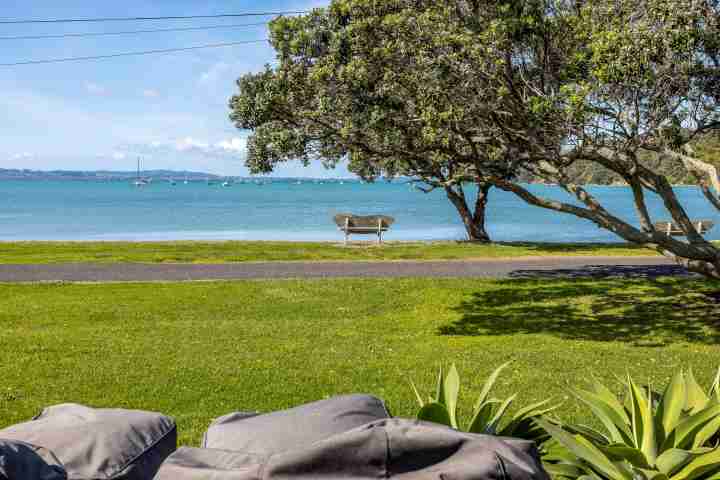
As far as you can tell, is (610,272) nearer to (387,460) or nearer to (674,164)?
(674,164)

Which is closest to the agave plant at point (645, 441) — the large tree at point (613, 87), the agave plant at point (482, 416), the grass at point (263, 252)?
the agave plant at point (482, 416)

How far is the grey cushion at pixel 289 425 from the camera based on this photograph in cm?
266

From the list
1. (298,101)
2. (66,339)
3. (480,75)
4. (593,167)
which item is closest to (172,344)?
(66,339)

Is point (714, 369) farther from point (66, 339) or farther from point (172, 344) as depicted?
point (66, 339)

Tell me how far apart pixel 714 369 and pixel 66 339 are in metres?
9.86

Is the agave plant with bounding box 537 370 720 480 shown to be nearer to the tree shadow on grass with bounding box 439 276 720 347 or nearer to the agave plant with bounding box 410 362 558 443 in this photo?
→ the agave plant with bounding box 410 362 558 443

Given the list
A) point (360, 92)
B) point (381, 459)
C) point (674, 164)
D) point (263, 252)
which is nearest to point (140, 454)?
point (381, 459)

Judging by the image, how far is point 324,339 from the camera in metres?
12.1

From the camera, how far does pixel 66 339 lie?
11.8 metres

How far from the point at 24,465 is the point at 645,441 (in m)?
2.65

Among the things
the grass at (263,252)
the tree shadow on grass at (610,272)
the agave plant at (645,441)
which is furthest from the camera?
the grass at (263,252)

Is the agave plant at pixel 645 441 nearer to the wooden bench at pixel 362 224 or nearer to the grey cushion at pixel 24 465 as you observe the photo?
the grey cushion at pixel 24 465

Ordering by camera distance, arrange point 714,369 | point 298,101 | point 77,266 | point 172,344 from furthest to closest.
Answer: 1. point 77,266
2. point 298,101
3. point 172,344
4. point 714,369

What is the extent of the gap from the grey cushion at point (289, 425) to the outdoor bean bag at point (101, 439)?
0.37 m
